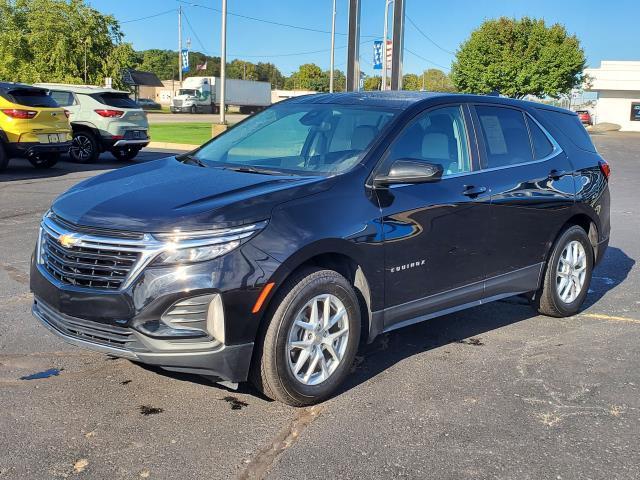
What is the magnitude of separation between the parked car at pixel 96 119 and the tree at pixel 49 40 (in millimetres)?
27234

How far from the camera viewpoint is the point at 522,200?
16.6 feet

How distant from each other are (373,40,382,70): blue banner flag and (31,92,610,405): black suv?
81.9 feet

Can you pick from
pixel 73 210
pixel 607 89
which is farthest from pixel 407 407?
pixel 607 89

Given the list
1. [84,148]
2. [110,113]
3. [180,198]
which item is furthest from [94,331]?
[84,148]

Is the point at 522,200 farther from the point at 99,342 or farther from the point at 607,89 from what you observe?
the point at 607,89

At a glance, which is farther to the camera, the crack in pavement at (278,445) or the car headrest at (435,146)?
the car headrest at (435,146)

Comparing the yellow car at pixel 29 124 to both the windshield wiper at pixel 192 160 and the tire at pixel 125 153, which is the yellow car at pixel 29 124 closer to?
the tire at pixel 125 153

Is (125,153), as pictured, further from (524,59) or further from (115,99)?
(524,59)

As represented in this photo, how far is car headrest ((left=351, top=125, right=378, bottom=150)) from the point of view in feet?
14.1

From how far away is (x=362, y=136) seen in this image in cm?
439

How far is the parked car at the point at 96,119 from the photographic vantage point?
1655cm

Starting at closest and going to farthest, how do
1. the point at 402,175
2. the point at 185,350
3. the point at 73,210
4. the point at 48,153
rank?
the point at 185,350
the point at 73,210
the point at 402,175
the point at 48,153

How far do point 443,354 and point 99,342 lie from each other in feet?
7.89

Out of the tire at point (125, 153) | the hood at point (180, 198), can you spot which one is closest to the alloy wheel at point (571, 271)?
the hood at point (180, 198)
